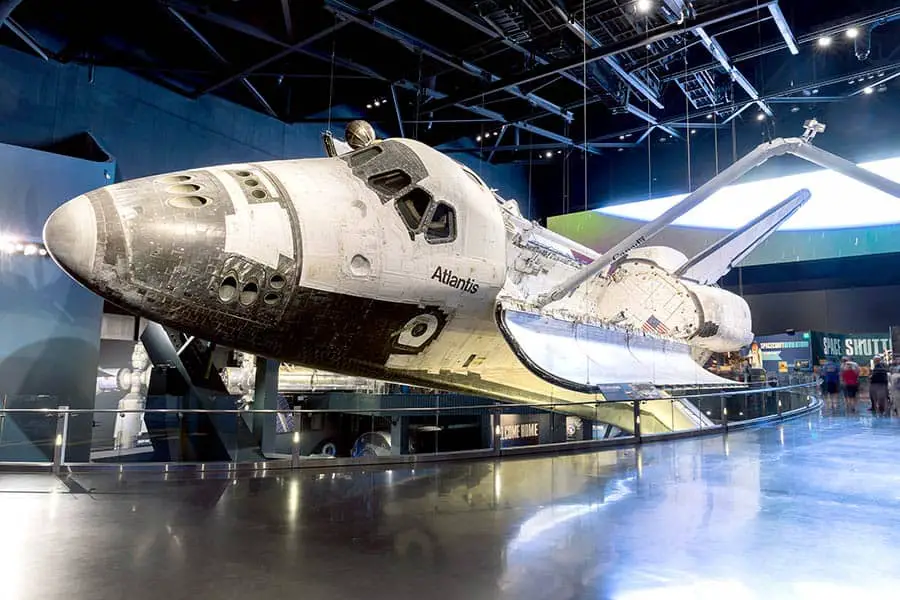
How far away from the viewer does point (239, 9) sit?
1082 cm

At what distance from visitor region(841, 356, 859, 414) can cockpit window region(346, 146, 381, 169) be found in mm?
14952

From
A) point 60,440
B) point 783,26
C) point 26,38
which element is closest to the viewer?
point 60,440

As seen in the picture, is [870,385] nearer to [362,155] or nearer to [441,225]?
[441,225]

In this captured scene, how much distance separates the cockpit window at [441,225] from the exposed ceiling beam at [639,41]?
21.2ft

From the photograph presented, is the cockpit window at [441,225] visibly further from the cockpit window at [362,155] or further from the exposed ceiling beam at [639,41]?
the exposed ceiling beam at [639,41]

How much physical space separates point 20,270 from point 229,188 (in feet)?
17.8

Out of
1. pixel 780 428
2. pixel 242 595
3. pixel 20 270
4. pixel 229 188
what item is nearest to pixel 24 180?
pixel 20 270

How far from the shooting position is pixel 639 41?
10594 millimetres

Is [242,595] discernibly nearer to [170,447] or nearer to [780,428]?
[170,447]

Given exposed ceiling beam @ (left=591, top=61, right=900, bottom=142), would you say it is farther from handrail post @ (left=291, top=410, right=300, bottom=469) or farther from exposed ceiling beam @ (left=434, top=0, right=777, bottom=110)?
handrail post @ (left=291, top=410, right=300, bottom=469)

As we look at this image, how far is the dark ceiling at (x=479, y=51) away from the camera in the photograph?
1037 centimetres

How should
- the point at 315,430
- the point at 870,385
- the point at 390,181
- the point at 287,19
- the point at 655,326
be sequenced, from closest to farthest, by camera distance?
the point at 390,181 → the point at 315,430 → the point at 287,19 → the point at 655,326 → the point at 870,385

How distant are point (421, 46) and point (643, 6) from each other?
4160mm

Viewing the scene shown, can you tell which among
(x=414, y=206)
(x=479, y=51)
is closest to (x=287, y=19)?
(x=479, y=51)
